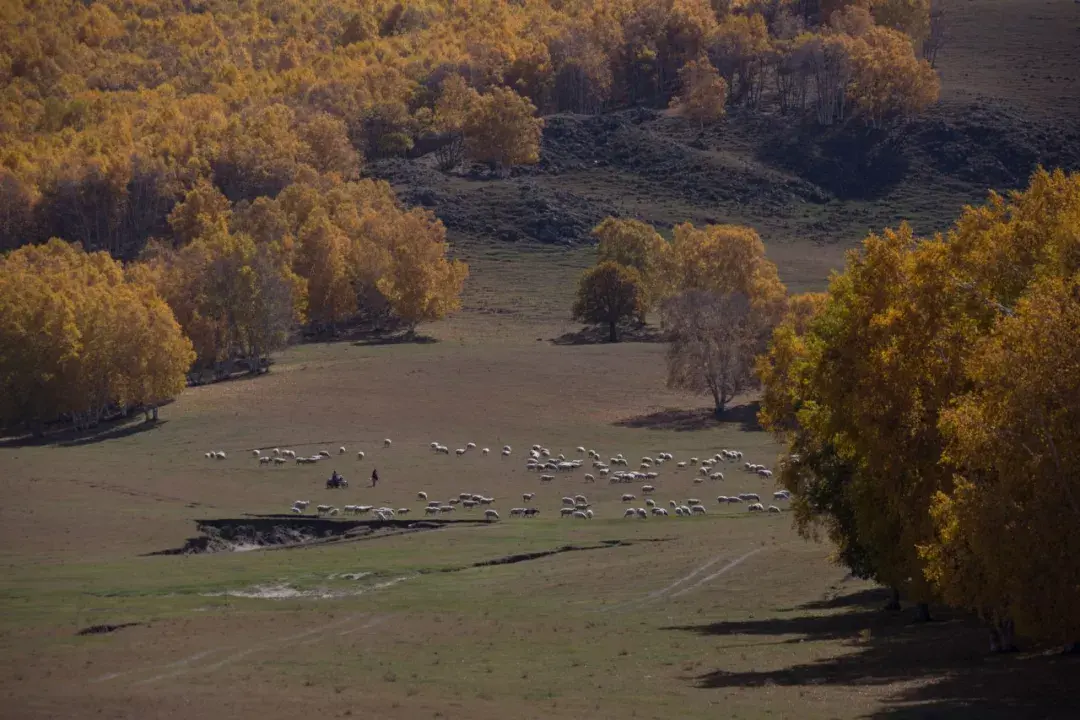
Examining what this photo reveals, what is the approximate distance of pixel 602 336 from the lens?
13988 centimetres

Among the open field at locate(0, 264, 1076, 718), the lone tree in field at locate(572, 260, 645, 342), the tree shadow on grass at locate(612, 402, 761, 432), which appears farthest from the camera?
the lone tree in field at locate(572, 260, 645, 342)

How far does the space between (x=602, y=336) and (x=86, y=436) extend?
50928 millimetres

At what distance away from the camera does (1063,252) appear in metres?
34.7

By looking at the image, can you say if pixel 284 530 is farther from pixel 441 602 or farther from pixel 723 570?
pixel 723 570

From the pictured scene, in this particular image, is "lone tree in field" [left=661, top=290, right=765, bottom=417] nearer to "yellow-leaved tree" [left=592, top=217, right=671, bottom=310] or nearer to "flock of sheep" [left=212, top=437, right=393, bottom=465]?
"flock of sheep" [left=212, top=437, right=393, bottom=465]

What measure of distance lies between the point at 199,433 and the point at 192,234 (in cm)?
8717

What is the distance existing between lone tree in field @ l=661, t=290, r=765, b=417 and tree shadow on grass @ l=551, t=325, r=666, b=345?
24725 millimetres

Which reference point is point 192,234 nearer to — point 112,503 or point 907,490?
point 112,503

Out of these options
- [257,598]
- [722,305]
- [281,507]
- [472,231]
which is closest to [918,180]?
[472,231]

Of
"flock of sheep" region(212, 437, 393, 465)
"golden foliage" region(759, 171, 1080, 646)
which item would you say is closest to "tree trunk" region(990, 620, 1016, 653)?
"golden foliage" region(759, 171, 1080, 646)

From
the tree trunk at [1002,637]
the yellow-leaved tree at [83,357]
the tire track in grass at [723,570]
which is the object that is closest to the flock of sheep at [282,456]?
the yellow-leaved tree at [83,357]

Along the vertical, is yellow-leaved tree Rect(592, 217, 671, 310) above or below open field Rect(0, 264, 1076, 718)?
above

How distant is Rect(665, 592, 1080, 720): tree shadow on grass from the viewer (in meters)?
29.8

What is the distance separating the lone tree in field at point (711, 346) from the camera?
106 m
